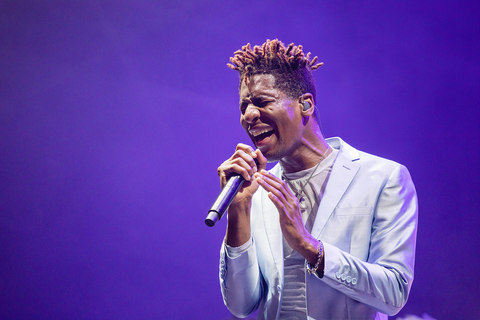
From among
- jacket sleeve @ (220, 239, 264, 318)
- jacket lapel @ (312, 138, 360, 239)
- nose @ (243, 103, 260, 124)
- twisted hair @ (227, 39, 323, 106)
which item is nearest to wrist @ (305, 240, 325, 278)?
jacket lapel @ (312, 138, 360, 239)

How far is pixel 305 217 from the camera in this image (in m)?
1.59

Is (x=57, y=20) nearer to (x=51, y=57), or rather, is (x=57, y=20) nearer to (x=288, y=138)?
(x=51, y=57)

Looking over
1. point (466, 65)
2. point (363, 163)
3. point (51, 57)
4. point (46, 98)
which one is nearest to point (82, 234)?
point (46, 98)

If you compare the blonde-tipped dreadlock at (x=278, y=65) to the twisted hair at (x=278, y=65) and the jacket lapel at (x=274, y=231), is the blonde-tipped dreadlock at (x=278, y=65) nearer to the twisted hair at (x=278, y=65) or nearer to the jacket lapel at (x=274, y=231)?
the twisted hair at (x=278, y=65)

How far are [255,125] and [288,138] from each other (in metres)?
0.15

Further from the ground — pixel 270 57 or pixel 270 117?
pixel 270 57

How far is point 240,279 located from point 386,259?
1.84 feet

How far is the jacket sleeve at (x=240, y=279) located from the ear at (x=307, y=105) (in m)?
0.59

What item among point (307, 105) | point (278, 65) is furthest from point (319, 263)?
point (278, 65)

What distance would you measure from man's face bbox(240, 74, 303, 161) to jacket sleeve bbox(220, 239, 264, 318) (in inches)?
15.9

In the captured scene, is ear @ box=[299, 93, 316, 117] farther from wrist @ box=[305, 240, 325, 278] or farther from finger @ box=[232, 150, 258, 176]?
wrist @ box=[305, 240, 325, 278]

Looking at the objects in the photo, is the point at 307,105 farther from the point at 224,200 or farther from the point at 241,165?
the point at 224,200

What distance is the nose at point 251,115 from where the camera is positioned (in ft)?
5.08

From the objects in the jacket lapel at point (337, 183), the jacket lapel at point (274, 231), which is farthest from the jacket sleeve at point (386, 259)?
the jacket lapel at point (274, 231)
